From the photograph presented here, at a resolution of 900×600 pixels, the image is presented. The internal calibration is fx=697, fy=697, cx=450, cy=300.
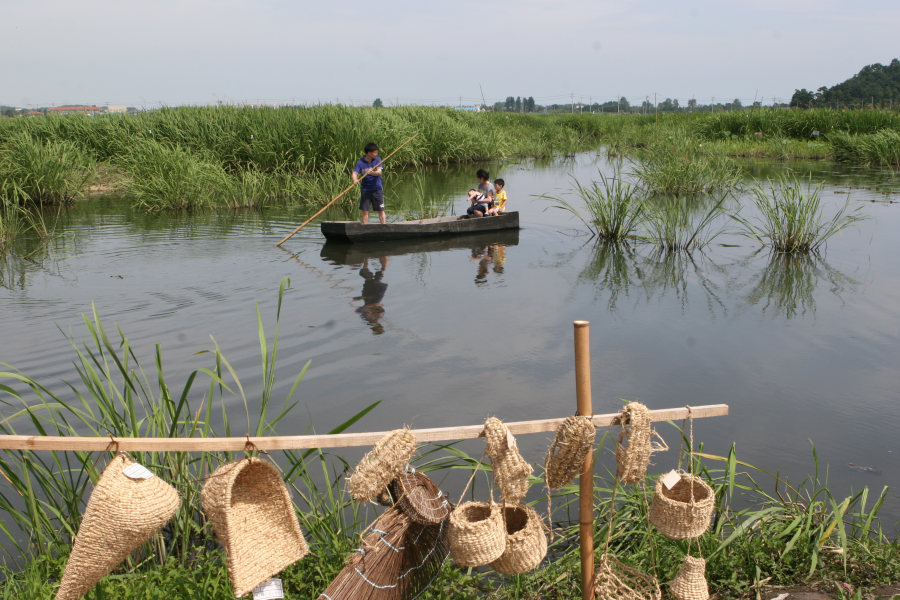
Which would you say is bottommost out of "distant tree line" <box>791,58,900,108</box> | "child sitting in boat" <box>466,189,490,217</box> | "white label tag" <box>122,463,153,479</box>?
"white label tag" <box>122,463,153,479</box>

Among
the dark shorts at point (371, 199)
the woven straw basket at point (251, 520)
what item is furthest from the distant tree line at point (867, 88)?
the woven straw basket at point (251, 520)

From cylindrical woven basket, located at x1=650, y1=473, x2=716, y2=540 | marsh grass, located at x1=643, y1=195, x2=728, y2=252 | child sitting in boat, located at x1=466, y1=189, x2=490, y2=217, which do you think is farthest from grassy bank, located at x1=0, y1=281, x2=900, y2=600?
child sitting in boat, located at x1=466, y1=189, x2=490, y2=217

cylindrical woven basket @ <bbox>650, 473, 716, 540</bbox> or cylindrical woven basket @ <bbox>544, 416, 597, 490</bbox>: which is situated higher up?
cylindrical woven basket @ <bbox>544, 416, 597, 490</bbox>

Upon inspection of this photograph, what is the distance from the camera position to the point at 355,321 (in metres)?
7.43

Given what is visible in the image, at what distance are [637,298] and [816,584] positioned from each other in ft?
19.0

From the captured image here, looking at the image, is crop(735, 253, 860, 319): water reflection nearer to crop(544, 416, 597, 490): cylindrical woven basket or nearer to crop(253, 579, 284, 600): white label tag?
crop(544, 416, 597, 490): cylindrical woven basket

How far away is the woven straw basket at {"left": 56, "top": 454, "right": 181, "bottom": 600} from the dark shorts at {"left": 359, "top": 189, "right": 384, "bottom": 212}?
996 centimetres

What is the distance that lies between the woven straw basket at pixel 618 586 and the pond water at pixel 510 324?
1839mm

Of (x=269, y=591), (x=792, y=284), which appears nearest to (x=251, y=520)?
(x=269, y=591)

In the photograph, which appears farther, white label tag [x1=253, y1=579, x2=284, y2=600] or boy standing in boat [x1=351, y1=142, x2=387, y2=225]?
boy standing in boat [x1=351, y1=142, x2=387, y2=225]

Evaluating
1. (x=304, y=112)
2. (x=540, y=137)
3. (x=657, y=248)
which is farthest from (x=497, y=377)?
(x=540, y=137)

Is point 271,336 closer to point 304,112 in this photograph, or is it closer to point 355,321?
point 355,321

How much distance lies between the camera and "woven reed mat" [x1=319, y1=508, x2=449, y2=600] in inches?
87.8

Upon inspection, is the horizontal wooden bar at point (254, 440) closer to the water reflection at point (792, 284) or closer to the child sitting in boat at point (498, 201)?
the water reflection at point (792, 284)
